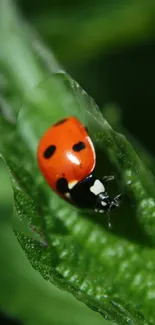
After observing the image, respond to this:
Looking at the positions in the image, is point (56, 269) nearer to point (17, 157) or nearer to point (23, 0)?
point (17, 157)

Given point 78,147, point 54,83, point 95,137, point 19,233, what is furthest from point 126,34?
point 19,233

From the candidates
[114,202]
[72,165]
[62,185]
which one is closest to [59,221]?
[114,202]

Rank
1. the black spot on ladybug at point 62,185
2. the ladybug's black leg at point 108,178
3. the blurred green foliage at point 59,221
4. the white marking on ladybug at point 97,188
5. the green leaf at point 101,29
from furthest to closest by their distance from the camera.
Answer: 1. the green leaf at point 101,29
2. the white marking on ladybug at point 97,188
3. the black spot on ladybug at point 62,185
4. the ladybug's black leg at point 108,178
5. the blurred green foliage at point 59,221

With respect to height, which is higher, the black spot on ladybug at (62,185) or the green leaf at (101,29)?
the black spot on ladybug at (62,185)

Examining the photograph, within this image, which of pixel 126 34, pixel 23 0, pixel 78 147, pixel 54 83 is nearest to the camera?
pixel 54 83

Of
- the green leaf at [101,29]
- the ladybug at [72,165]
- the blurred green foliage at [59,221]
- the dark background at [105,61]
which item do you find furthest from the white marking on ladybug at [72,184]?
the green leaf at [101,29]

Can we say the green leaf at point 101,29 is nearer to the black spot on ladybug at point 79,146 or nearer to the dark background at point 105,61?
the dark background at point 105,61

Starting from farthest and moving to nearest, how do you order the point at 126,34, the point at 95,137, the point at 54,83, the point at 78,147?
the point at 126,34 → the point at 78,147 → the point at 54,83 → the point at 95,137

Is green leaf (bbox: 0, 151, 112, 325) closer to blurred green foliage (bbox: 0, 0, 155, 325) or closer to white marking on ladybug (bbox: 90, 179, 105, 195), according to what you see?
blurred green foliage (bbox: 0, 0, 155, 325)
